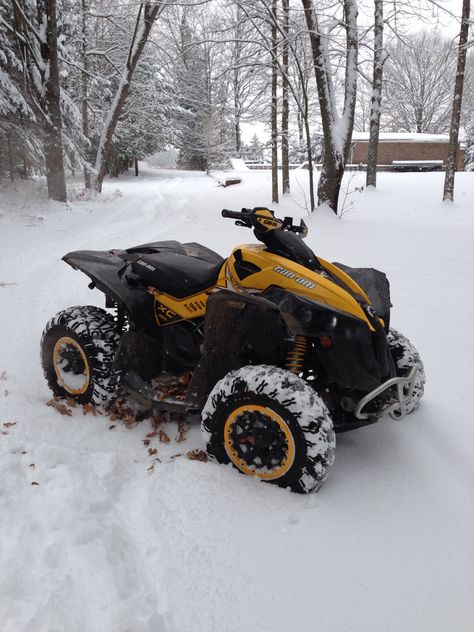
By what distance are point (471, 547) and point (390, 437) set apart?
0.86m

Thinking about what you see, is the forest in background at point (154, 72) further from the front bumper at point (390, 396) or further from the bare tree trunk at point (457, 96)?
the front bumper at point (390, 396)

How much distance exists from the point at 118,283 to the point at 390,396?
1.87m

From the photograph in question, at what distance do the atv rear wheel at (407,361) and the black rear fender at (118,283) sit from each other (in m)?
1.58

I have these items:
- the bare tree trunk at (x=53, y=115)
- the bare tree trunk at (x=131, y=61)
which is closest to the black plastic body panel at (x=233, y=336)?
the bare tree trunk at (x=53, y=115)

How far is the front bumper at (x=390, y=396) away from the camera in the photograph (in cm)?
237

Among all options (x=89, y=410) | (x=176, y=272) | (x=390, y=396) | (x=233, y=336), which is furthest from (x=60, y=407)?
(x=390, y=396)

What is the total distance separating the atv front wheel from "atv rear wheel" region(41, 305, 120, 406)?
0.97m

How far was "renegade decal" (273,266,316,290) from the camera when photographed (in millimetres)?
2486

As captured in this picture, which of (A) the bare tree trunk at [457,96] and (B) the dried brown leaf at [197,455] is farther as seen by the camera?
(A) the bare tree trunk at [457,96]

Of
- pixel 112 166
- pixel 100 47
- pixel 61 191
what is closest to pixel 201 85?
pixel 112 166

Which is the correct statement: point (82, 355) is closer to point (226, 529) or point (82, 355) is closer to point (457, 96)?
point (226, 529)

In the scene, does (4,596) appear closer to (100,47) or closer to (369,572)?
(369,572)

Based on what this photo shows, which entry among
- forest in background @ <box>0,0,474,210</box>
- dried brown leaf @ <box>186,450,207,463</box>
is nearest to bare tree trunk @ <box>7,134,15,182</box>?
forest in background @ <box>0,0,474,210</box>

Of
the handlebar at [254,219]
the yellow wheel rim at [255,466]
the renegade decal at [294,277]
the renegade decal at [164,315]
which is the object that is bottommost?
the yellow wheel rim at [255,466]
